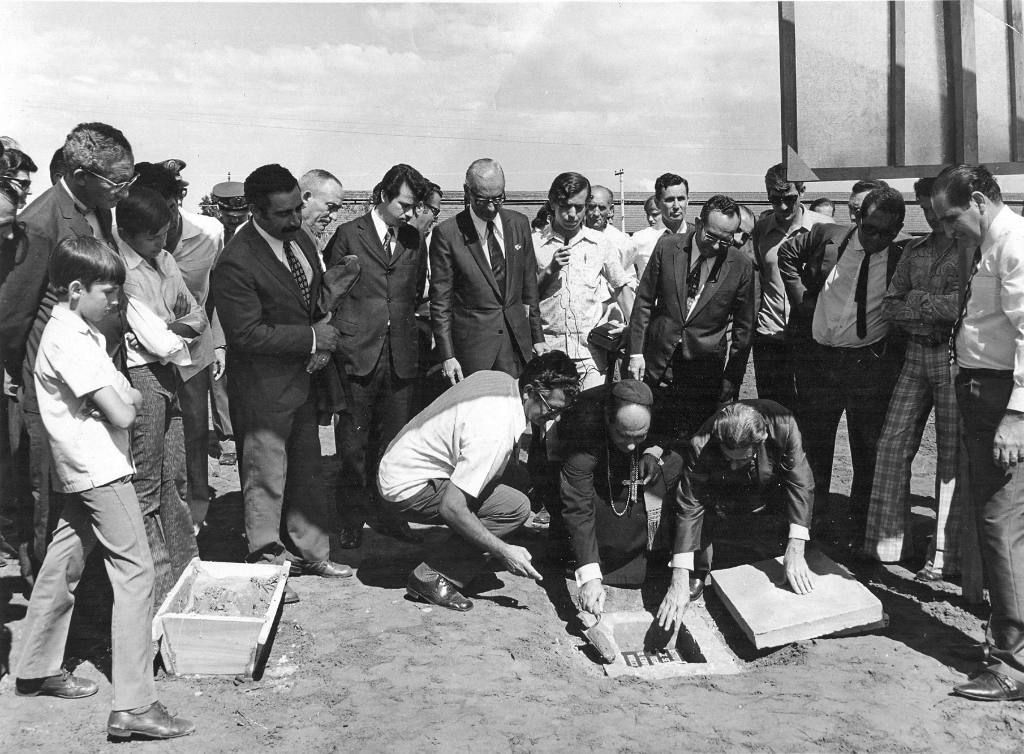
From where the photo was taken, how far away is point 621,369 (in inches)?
242

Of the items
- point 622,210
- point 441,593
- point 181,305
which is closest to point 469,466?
point 441,593

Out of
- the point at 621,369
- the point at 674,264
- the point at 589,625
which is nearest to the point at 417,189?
the point at 674,264

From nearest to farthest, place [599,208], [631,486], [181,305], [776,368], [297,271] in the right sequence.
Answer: [181,305], [297,271], [631,486], [776,368], [599,208]

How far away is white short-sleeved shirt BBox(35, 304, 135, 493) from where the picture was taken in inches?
119

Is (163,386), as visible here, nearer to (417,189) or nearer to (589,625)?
(417,189)

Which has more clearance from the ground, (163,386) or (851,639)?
(163,386)

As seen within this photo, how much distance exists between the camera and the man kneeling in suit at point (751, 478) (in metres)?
4.12

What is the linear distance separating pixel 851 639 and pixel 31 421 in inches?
148

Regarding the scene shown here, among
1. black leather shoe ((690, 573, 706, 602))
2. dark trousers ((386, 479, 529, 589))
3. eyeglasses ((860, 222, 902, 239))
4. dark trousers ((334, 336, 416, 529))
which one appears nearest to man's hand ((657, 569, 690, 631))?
black leather shoe ((690, 573, 706, 602))

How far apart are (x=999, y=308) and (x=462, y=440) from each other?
7.64 ft

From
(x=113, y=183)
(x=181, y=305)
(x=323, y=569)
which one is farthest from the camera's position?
(x=323, y=569)

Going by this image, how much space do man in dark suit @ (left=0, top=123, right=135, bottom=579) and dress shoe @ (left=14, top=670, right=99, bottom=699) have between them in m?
0.59

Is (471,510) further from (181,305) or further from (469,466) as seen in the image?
(181,305)

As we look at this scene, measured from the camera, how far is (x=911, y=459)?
4.61 m
